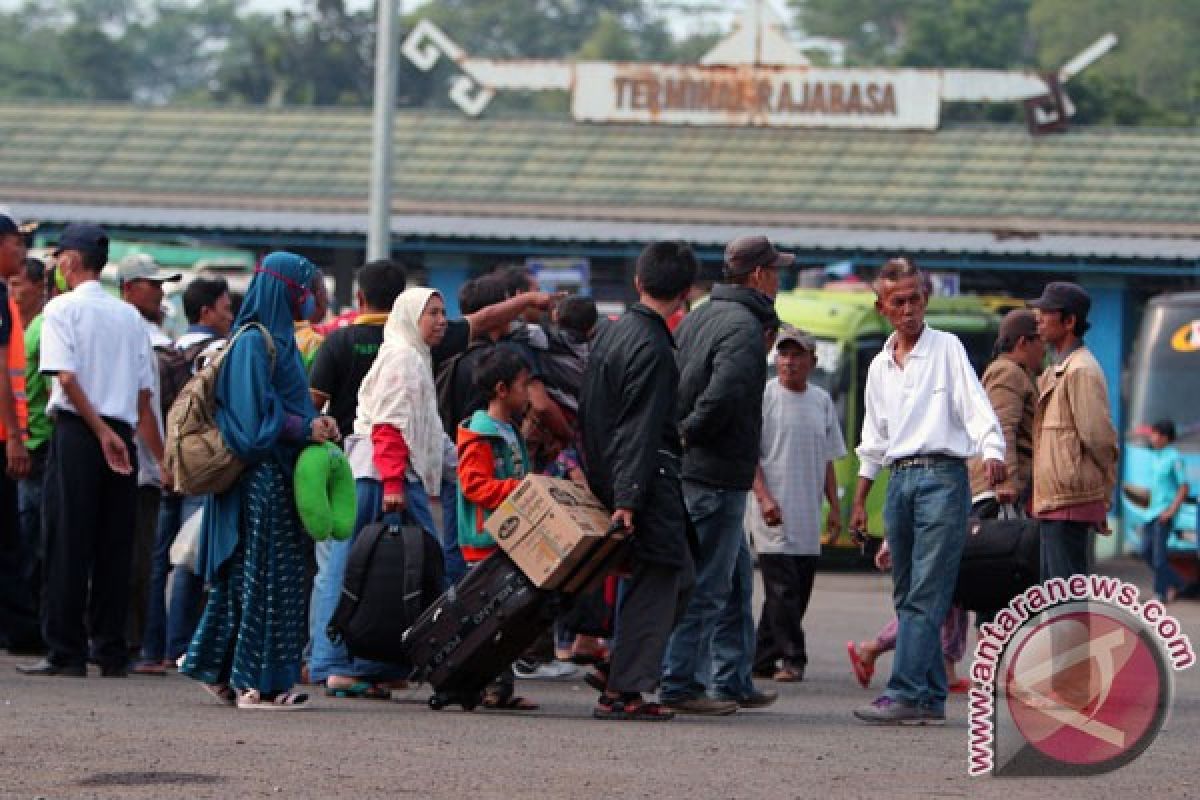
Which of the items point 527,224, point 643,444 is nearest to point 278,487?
point 643,444

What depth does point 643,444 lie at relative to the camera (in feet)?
34.2

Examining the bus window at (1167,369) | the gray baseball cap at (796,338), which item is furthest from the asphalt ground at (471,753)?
the bus window at (1167,369)

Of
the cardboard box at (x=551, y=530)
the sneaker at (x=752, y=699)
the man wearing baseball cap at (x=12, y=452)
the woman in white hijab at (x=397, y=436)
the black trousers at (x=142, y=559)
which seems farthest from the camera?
the black trousers at (x=142, y=559)

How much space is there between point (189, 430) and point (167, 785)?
7.95 feet

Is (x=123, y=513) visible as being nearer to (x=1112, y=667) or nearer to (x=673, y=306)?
(x=673, y=306)

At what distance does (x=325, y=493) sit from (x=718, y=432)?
5.72ft

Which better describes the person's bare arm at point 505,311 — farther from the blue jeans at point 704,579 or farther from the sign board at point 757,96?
the sign board at point 757,96

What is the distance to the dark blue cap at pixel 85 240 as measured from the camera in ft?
39.5

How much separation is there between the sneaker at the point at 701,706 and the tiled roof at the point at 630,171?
78.4 feet

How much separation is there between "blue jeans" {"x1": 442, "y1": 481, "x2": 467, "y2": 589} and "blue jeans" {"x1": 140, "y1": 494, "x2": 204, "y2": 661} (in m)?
1.24

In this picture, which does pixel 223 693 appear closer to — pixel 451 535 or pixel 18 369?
pixel 451 535

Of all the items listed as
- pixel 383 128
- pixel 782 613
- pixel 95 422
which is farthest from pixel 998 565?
pixel 383 128

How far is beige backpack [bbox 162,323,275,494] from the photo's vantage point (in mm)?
10453

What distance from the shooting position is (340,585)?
11898 millimetres
